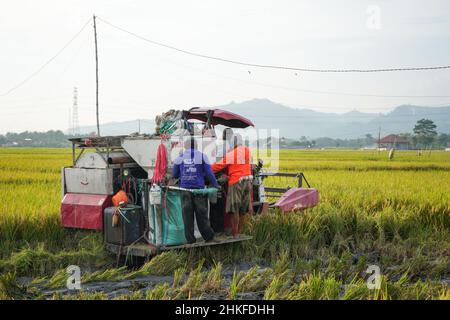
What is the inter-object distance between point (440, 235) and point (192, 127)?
474cm

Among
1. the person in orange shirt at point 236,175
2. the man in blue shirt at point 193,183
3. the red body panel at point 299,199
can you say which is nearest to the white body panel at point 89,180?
the man in blue shirt at point 193,183

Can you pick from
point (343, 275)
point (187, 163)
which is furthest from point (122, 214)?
point (343, 275)

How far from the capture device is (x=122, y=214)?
7211mm

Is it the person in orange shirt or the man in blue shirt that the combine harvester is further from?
the person in orange shirt

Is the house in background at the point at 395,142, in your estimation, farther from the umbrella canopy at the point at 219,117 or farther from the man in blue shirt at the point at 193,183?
the man in blue shirt at the point at 193,183

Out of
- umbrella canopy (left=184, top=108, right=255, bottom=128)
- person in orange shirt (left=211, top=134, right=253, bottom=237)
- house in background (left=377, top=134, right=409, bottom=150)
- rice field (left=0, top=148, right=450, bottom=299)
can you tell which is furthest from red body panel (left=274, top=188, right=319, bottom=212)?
house in background (left=377, top=134, right=409, bottom=150)

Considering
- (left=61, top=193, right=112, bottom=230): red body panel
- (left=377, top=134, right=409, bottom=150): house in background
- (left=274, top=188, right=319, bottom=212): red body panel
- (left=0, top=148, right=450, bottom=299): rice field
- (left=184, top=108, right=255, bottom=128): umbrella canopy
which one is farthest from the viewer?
(left=377, top=134, right=409, bottom=150): house in background

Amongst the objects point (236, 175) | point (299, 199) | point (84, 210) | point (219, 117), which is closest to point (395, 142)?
point (299, 199)

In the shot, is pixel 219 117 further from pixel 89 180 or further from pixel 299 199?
pixel 299 199

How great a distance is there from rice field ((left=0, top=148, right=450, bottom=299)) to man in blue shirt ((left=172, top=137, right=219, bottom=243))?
44 cm

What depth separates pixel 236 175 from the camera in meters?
7.67

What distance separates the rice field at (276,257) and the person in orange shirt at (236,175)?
675 mm

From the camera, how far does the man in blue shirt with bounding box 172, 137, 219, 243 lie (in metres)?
7.21

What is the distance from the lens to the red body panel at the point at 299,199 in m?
9.77
